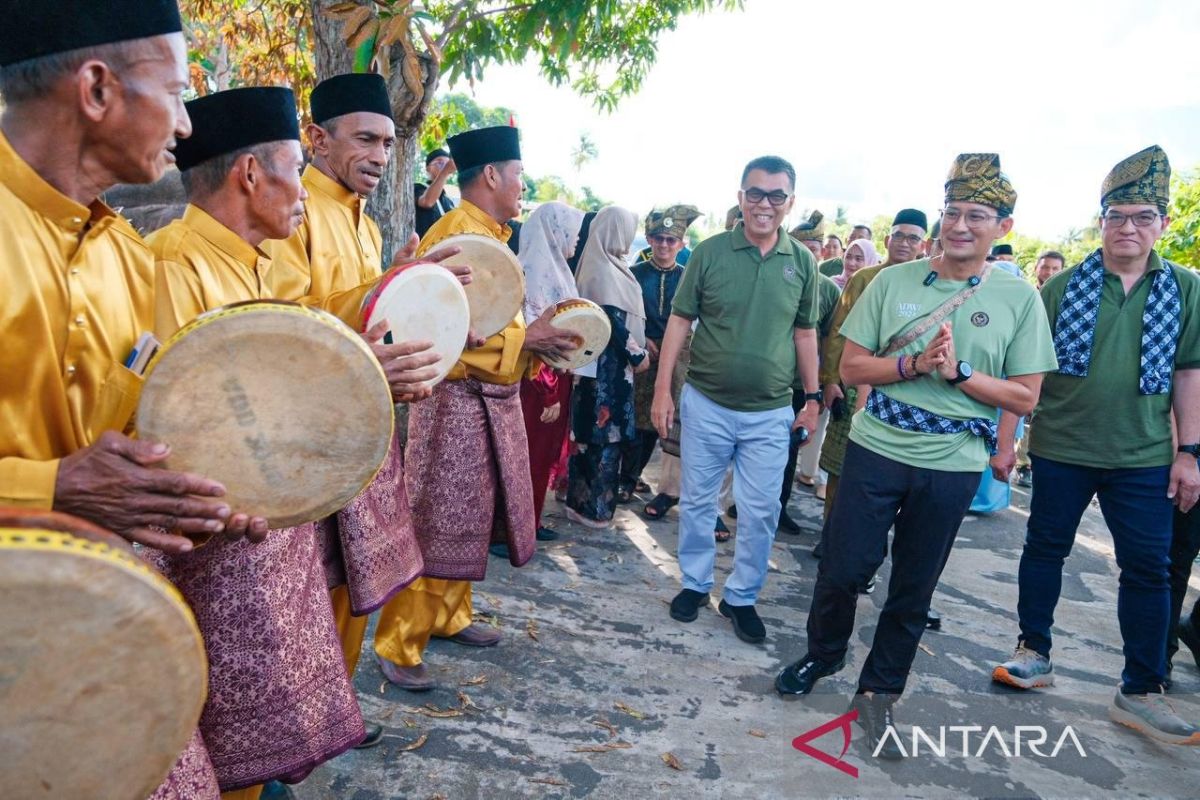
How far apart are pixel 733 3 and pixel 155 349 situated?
7198mm

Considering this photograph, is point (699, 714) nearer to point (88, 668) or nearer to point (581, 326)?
point (581, 326)

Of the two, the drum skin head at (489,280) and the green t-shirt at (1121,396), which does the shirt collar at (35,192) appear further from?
the green t-shirt at (1121,396)

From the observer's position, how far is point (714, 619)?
14.8 ft

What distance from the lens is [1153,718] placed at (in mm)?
3592

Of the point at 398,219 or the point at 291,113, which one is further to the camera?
the point at 398,219

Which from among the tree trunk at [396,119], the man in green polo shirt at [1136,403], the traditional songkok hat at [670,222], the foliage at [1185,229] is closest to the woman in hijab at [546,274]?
the tree trunk at [396,119]

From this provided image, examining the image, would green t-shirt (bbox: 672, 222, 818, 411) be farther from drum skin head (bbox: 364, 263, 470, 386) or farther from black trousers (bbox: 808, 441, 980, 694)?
drum skin head (bbox: 364, 263, 470, 386)

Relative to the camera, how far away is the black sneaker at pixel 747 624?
4270mm

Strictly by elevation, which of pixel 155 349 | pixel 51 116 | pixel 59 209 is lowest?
pixel 155 349

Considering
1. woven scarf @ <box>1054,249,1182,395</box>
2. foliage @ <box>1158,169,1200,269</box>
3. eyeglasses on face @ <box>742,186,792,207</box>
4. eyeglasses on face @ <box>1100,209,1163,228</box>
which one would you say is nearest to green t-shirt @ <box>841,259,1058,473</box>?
woven scarf @ <box>1054,249,1182,395</box>

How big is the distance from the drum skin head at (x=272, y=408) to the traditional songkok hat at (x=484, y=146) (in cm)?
230

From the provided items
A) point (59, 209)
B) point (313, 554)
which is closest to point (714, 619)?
point (313, 554)

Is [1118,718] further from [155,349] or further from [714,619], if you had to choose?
[155,349]

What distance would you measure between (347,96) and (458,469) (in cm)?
161
